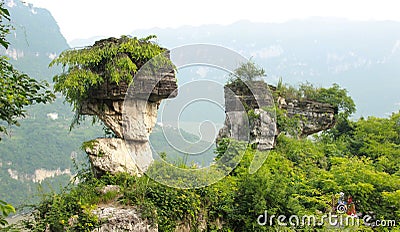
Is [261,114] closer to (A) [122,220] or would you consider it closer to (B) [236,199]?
(B) [236,199]

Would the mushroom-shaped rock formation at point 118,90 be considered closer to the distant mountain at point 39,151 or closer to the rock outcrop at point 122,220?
the rock outcrop at point 122,220

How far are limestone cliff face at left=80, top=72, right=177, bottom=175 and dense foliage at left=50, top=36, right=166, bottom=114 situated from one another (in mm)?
220

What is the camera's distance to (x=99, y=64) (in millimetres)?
7090

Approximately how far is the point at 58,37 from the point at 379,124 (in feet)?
417

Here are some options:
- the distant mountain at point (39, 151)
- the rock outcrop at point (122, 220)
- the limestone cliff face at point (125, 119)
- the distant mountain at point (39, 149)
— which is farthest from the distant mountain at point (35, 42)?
the rock outcrop at point (122, 220)

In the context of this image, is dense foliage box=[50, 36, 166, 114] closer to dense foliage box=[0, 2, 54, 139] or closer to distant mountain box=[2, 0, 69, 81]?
dense foliage box=[0, 2, 54, 139]

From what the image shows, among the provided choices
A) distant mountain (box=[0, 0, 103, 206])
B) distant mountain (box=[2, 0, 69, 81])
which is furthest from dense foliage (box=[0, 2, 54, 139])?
distant mountain (box=[2, 0, 69, 81])

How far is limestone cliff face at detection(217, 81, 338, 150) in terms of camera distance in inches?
383

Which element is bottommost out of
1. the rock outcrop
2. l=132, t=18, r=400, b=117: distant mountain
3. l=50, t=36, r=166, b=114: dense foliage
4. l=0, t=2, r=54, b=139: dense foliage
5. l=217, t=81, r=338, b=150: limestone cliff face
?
the rock outcrop

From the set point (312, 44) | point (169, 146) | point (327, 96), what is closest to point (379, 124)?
point (327, 96)

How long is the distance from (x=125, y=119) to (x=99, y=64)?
1207 millimetres

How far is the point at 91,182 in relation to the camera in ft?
21.8

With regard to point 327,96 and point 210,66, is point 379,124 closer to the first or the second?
point 327,96

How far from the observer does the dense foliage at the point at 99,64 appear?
22.2 feet
